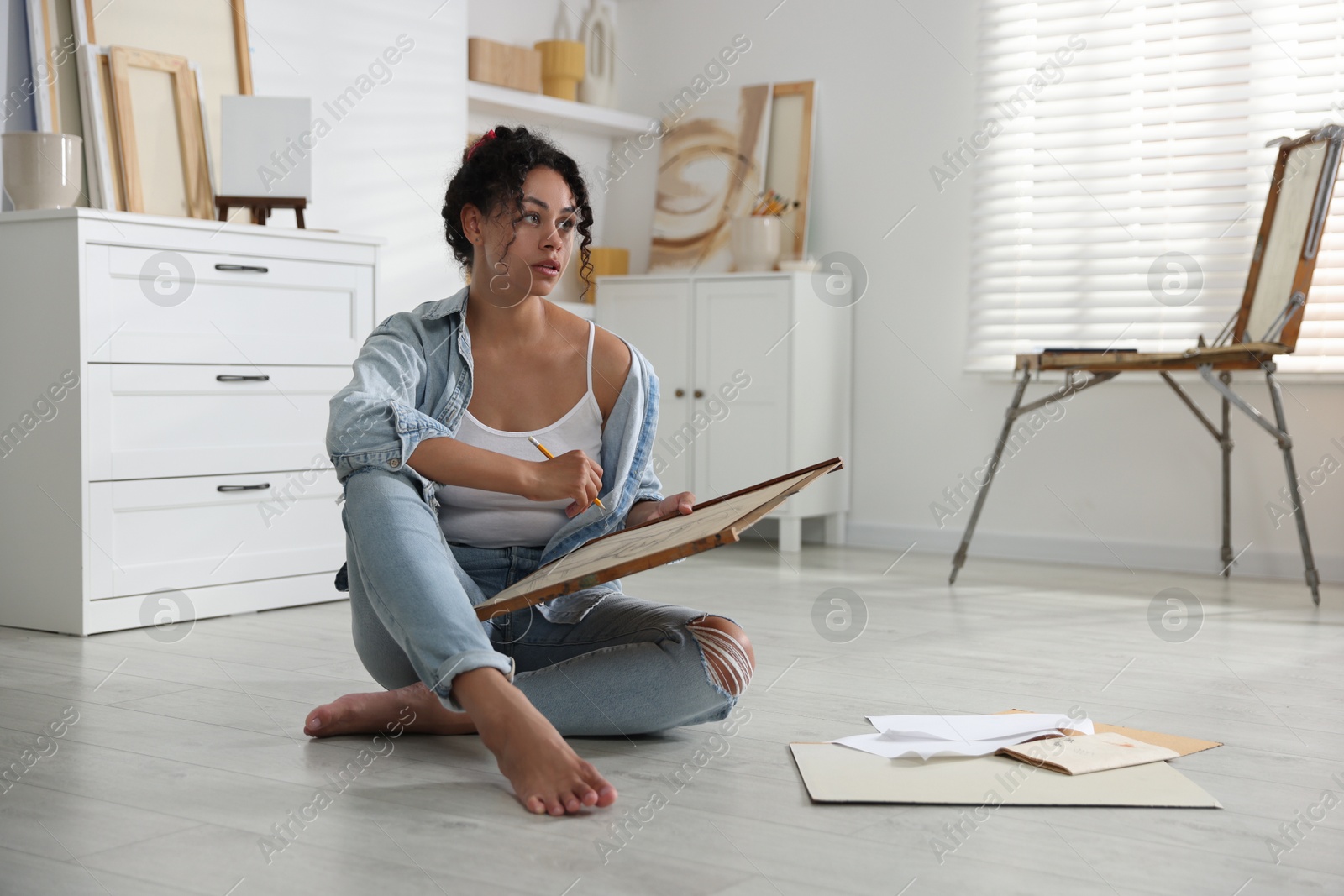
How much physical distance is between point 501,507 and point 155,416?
1364mm

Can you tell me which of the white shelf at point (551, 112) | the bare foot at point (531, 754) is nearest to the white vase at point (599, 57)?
the white shelf at point (551, 112)

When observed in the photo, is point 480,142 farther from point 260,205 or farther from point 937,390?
point 937,390

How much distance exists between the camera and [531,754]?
1.49 m

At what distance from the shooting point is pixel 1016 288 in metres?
4.33

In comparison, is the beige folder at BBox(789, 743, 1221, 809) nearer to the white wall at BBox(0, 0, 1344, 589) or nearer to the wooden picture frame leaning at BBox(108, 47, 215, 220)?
the wooden picture frame leaning at BBox(108, 47, 215, 220)

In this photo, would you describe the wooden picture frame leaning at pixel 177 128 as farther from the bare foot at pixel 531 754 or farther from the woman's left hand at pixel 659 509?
the bare foot at pixel 531 754

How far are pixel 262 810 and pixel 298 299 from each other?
1.88m

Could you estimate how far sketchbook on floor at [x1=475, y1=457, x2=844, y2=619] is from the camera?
1.50 m

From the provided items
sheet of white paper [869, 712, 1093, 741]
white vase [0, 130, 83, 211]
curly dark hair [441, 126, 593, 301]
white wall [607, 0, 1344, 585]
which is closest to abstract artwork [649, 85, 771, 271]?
white wall [607, 0, 1344, 585]

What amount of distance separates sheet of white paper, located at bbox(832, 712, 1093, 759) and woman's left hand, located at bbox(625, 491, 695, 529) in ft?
1.37

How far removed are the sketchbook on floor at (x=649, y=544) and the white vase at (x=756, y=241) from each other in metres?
2.83

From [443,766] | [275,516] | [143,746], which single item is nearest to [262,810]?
[443,766]

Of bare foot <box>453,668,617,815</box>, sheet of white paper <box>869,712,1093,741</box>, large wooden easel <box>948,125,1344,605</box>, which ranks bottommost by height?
sheet of white paper <box>869,712,1093,741</box>

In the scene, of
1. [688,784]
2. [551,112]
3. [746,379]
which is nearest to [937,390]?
[746,379]
